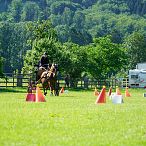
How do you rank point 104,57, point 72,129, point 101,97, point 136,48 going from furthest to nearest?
point 136,48 < point 104,57 < point 101,97 < point 72,129

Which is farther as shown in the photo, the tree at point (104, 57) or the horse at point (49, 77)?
the tree at point (104, 57)

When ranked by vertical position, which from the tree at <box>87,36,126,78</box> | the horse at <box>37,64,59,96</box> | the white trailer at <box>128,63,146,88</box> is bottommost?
the white trailer at <box>128,63,146,88</box>

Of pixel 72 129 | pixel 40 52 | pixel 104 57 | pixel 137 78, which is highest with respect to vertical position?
pixel 40 52

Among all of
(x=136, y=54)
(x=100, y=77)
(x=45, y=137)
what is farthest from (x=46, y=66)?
(x=136, y=54)

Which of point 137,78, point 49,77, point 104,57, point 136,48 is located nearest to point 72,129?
point 49,77

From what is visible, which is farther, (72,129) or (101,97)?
(101,97)

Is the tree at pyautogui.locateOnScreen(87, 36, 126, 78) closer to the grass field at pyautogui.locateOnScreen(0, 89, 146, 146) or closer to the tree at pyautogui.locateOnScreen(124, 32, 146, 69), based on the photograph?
the grass field at pyautogui.locateOnScreen(0, 89, 146, 146)

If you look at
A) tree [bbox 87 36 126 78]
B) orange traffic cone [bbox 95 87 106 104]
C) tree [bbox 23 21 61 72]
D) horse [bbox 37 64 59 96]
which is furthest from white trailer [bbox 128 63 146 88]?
orange traffic cone [bbox 95 87 106 104]

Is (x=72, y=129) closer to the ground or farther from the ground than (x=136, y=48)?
closer to the ground

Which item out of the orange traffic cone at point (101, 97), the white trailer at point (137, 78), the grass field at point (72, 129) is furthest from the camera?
the white trailer at point (137, 78)

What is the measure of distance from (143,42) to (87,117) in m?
130

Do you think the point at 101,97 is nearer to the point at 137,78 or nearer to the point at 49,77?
the point at 49,77

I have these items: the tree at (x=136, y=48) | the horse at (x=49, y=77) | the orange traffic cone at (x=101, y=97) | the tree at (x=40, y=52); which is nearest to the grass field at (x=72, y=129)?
the orange traffic cone at (x=101, y=97)

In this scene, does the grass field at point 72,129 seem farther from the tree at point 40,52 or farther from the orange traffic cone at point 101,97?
the tree at point 40,52
